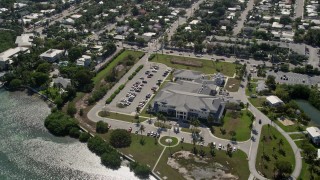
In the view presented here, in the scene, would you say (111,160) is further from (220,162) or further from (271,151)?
(271,151)

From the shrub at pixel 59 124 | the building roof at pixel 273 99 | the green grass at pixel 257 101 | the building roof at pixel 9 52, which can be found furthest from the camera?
the building roof at pixel 9 52

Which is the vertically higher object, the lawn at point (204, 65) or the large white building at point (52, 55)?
the large white building at point (52, 55)

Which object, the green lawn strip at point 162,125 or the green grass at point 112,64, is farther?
the green grass at point 112,64

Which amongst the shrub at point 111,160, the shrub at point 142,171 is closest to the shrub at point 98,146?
the shrub at point 111,160

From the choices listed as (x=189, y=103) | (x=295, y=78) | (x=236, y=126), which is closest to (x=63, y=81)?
(x=189, y=103)

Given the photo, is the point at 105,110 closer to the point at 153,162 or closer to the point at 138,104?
the point at 138,104

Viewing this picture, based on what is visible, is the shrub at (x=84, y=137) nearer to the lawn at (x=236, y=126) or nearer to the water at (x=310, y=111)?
the lawn at (x=236, y=126)

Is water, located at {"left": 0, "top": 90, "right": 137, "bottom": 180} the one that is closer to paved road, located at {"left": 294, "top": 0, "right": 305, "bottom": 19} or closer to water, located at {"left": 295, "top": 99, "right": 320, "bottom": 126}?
water, located at {"left": 295, "top": 99, "right": 320, "bottom": 126}

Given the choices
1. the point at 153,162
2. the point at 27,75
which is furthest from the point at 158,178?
the point at 27,75
